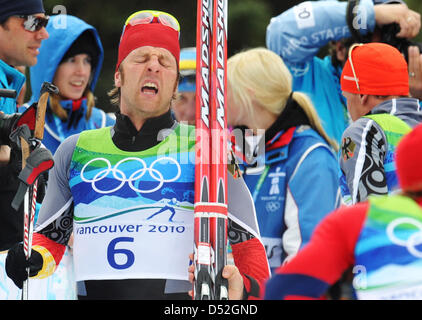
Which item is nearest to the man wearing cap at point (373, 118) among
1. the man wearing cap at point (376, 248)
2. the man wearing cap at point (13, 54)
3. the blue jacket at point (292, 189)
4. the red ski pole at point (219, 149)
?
the blue jacket at point (292, 189)

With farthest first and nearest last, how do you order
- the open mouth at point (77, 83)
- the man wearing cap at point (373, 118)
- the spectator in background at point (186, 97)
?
the spectator in background at point (186, 97), the open mouth at point (77, 83), the man wearing cap at point (373, 118)

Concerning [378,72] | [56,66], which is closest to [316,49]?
[378,72]

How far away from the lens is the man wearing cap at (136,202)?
3.00m

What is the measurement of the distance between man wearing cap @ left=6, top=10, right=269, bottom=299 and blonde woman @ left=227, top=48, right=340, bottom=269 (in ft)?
3.74

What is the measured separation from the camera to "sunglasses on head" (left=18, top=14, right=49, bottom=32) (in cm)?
388

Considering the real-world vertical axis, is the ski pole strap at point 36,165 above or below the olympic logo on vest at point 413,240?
above

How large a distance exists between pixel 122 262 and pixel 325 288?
1119mm

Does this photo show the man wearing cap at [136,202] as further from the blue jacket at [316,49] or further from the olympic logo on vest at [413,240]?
the blue jacket at [316,49]

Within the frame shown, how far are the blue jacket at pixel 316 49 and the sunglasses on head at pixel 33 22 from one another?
1690 mm

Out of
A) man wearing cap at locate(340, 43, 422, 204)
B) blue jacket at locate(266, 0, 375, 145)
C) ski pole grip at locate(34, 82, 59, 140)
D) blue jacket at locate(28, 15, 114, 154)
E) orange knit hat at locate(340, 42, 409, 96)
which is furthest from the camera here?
blue jacket at locate(28, 15, 114, 154)

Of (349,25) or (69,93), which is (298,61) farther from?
(69,93)

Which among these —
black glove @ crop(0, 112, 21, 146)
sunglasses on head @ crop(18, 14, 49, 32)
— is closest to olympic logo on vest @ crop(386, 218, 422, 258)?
black glove @ crop(0, 112, 21, 146)

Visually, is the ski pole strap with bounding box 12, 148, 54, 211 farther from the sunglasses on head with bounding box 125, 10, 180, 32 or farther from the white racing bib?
the sunglasses on head with bounding box 125, 10, 180, 32

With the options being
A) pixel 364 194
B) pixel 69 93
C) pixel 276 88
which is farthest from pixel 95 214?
pixel 69 93
